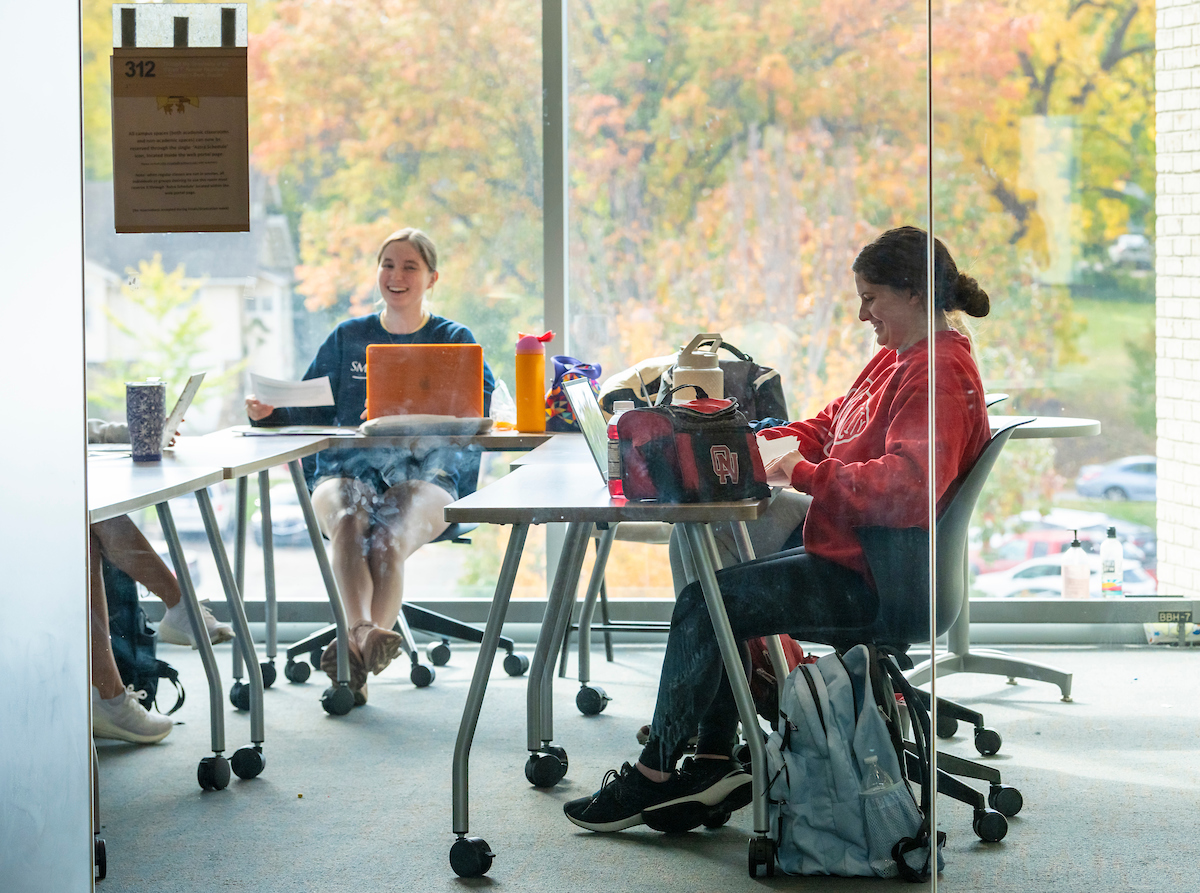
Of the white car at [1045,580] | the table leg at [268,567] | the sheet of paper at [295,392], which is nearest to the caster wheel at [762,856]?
the white car at [1045,580]

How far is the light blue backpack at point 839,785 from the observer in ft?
6.81

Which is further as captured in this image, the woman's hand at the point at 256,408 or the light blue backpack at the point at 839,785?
the woman's hand at the point at 256,408

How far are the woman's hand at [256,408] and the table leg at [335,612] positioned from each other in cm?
14

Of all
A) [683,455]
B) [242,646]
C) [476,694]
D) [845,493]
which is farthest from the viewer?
[242,646]

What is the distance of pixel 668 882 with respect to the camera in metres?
2.08

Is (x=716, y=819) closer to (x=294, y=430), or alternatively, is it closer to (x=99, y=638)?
(x=294, y=430)

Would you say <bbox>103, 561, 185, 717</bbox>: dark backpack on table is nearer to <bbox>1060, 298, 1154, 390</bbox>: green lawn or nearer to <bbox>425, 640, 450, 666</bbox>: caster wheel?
<bbox>425, 640, 450, 666</bbox>: caster wheel

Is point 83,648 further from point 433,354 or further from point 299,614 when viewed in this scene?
point 433,354

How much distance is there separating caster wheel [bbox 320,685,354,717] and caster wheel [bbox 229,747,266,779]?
158 mm

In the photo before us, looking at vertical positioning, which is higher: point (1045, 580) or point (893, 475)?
point (893, 475)

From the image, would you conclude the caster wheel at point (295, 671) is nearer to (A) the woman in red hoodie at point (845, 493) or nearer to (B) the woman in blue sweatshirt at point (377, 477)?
(B) the woman in blue sweatshirt at point (377, 477)

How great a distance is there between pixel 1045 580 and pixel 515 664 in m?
1.05

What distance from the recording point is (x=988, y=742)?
2195mm

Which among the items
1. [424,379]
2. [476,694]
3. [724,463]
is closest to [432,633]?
[476,694]
